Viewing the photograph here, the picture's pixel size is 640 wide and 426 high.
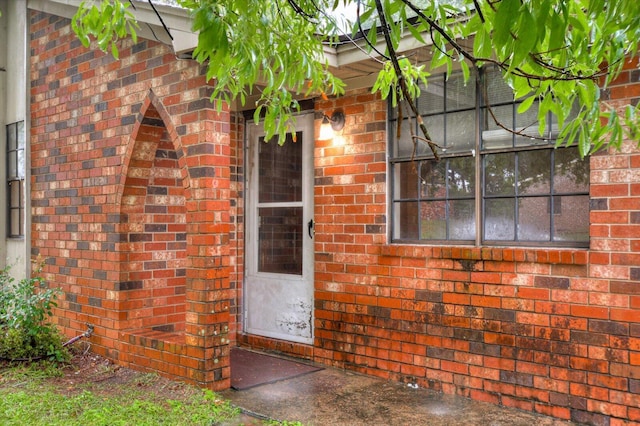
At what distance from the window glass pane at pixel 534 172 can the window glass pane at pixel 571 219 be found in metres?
0.15

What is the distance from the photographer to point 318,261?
602 cm

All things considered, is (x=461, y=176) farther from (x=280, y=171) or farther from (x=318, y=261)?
(x=280, y=171)

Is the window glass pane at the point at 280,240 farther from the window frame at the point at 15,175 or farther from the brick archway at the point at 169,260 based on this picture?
the window frame at the point at 15,175

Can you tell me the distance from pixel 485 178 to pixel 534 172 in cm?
40

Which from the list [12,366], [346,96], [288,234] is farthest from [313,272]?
[12,366]

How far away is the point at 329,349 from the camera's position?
5.89m

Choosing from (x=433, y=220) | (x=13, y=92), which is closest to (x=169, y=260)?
(x=433, y=220)

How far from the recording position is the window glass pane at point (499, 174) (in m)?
4.79

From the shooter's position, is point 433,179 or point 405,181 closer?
point 433,179

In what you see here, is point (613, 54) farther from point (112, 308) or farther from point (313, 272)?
point (112, 308)

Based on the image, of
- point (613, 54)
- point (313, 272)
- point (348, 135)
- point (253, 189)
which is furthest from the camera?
point (253, 189)

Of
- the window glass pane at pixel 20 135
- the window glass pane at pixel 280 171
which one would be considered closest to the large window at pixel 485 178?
the window glass pane at pixel 280 171

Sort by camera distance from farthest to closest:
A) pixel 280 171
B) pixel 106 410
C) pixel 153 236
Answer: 1. pixel 280 171
2. pixel 153 236
3. pixel 106 410

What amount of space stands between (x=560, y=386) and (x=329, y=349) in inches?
87.6
